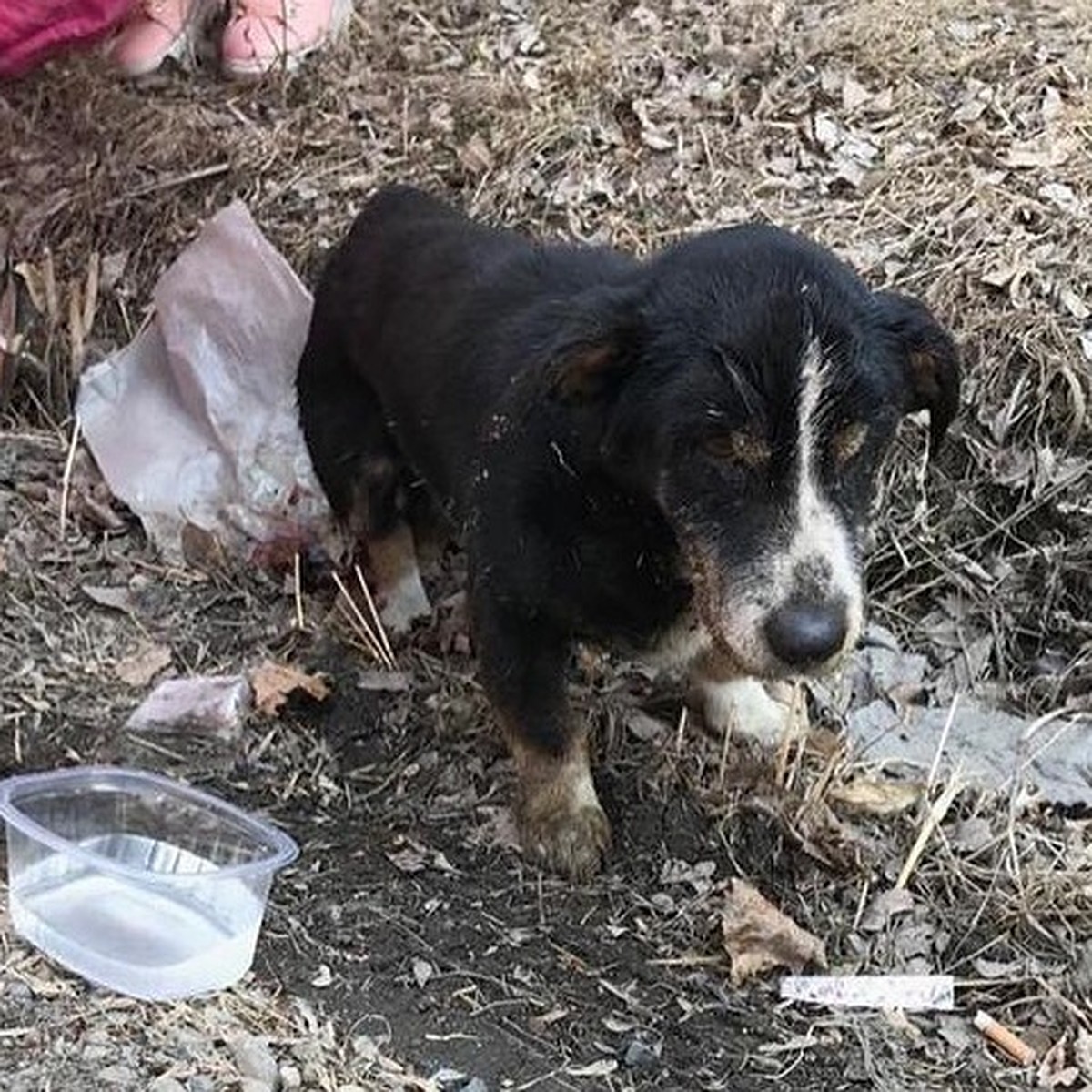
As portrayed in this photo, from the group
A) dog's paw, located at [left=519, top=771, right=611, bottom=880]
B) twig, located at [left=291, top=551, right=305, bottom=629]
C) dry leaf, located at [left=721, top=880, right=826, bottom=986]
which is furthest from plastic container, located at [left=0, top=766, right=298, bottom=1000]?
twig, located at [left=291, top=551, right=305, bottom=629]

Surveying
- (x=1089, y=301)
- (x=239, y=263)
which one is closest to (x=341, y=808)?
(x=239, y=263)

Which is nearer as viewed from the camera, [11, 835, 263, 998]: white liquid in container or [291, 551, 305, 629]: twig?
[11, 835, 263, 998]: white liquid in container

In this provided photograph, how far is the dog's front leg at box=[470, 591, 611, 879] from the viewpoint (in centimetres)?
402

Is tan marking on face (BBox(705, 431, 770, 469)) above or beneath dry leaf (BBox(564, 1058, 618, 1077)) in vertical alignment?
above

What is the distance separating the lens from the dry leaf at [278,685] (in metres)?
4.49

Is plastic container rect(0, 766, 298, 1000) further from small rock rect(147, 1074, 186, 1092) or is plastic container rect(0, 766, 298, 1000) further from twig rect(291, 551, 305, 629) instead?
twig rect(291, 551, 305, 629)

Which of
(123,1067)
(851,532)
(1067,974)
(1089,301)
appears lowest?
(123,1067)

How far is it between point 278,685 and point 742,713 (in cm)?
101

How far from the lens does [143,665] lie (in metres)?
4.68

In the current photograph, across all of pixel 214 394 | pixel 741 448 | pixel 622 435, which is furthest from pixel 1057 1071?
pixel 214 394

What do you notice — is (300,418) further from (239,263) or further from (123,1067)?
(123,1067)

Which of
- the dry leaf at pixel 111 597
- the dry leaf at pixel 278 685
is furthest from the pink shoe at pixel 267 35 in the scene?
the dry leaf at pixel 278 685

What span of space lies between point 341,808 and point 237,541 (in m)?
1.09

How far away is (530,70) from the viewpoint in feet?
19.7
